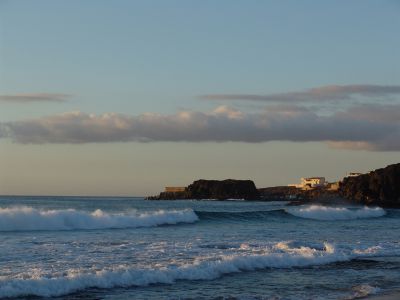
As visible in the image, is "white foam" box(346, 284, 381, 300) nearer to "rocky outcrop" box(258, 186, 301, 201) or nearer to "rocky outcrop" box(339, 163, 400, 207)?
"rocky outcrop" box(339, 163, 400, 207)

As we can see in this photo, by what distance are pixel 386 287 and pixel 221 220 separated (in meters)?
28.0

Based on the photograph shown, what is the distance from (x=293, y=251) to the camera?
1962 centimetres

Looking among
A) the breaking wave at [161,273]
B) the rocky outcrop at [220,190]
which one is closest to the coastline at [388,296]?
the breaking wave at [161,273]

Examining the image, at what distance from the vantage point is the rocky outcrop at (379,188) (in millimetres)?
82500

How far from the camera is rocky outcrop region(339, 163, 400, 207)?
271ft

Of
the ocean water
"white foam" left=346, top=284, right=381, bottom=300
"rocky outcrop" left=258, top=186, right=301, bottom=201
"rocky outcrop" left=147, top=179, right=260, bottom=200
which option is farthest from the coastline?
"rocky outcrop" left=258, top=186, right=301, bottom=201

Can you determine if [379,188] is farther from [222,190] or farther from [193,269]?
[193,269]

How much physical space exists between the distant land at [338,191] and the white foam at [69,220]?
4849 centimetres

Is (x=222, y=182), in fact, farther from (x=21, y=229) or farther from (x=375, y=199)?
(x=21, y=229)

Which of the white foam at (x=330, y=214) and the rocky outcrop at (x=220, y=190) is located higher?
the rocky outcrop at (x=220, y=190)

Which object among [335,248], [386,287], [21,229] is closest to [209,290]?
[386,287]

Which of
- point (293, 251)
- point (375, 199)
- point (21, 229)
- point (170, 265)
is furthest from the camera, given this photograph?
point (375, 199)

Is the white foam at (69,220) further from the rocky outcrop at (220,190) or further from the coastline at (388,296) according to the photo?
the rocky outcrop at (220,190)

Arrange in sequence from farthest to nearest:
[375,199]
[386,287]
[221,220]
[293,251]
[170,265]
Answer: [375,199] → [221,220] → [293,251] → [170,265] → [386,287]
